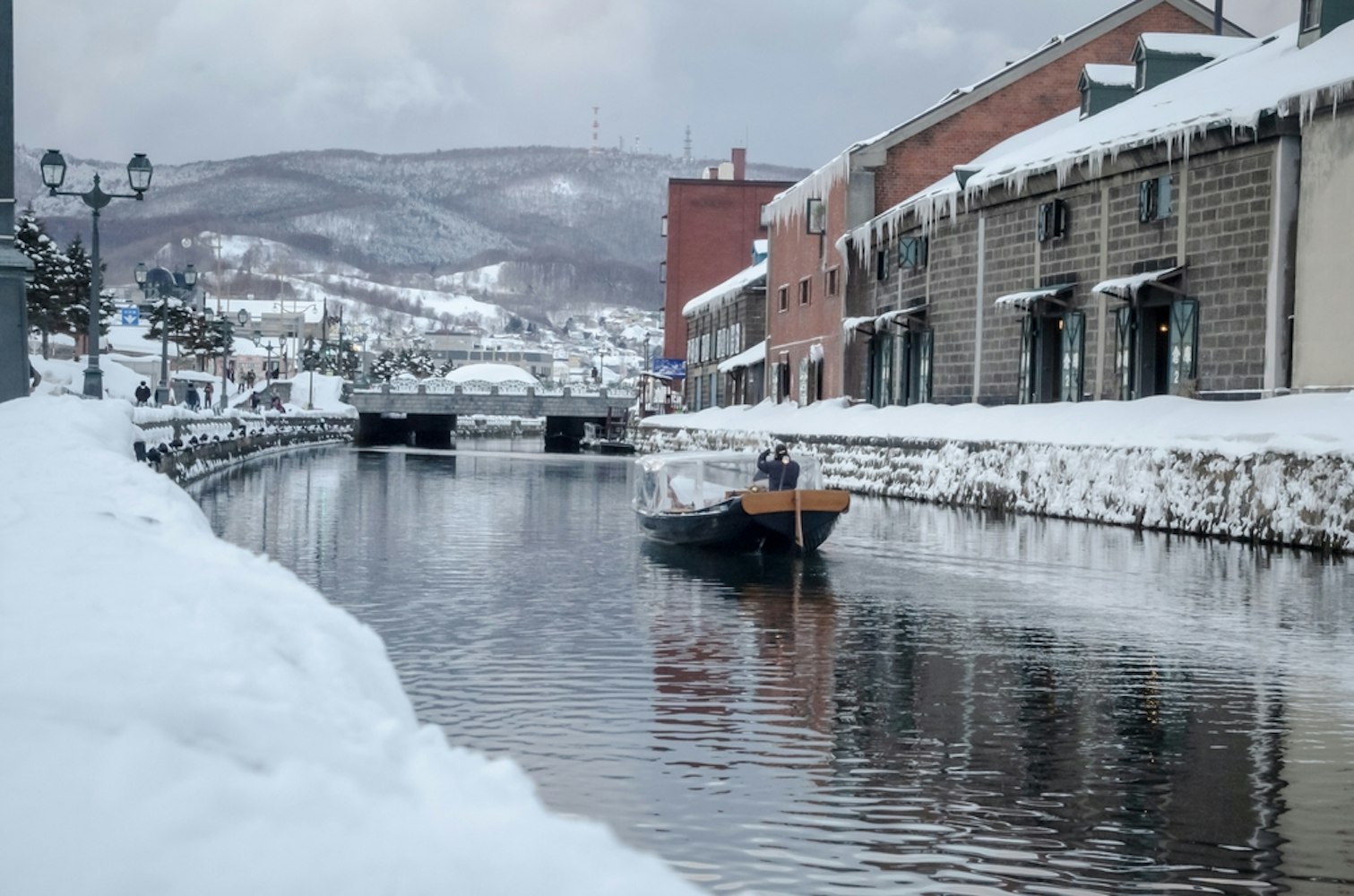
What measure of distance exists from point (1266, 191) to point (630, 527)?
1433 centimetres

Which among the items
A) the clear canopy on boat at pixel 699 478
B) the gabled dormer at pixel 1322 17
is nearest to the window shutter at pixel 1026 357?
the gabled dormer at pixel 1322 17

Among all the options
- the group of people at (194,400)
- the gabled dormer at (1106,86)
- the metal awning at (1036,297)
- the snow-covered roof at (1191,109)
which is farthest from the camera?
the group of people at (194,400)

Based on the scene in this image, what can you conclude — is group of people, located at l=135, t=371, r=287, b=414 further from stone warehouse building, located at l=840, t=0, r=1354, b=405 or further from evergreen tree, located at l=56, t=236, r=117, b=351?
stone warehouse building, located at l=840, t=0, r=1354, b=405

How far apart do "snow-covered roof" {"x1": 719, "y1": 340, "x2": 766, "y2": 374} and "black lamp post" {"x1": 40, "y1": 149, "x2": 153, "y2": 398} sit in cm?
3851

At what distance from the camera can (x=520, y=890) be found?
3062mm

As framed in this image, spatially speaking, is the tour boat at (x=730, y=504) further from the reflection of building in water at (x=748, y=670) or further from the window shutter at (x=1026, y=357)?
the window shutter at (x=1026, y=357)

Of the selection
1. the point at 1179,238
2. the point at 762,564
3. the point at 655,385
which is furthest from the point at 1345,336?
the point at 655,385

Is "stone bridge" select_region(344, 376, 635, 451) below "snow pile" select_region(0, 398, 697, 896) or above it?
above

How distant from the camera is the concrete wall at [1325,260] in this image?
97.1ft

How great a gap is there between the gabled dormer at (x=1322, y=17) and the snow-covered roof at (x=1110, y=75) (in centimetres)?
885

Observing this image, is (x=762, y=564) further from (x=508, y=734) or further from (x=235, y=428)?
(x=235, y=428)

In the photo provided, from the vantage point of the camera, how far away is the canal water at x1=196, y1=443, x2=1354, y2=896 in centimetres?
820

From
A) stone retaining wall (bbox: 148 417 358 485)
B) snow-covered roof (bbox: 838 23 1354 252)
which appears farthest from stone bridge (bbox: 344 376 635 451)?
snow-covered roof (bbox: 838 23 1354 252)

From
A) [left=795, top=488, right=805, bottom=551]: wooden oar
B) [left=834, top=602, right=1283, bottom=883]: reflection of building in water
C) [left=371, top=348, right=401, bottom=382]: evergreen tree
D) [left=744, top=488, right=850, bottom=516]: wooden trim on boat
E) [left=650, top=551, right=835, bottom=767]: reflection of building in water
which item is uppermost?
[left=371, top=348, right=401, bottom=382]: evergreen tree
